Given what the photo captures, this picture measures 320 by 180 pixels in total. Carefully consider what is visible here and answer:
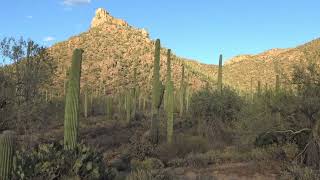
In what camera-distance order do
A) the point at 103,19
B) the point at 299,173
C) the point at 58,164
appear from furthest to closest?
the point at 103,19 < the point at 299,173 < the point at 58,164

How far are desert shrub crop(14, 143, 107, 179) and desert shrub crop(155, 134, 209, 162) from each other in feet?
24.2

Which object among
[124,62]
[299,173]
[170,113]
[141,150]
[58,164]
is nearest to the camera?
[58,164]

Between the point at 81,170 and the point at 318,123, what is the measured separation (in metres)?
8.42

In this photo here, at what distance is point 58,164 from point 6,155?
2001 mm

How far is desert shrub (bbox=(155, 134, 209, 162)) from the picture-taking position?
824 inches

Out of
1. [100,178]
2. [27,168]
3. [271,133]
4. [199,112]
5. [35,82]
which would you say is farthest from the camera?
[199,112]

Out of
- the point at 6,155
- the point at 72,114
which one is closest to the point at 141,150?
the point at 72,114

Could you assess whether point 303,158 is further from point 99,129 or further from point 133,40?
point 133,40

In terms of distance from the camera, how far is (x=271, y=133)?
18172mm

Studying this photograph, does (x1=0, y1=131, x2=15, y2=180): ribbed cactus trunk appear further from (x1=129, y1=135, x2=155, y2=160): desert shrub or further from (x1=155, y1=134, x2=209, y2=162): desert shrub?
(x1=155, y1=134, x2=209, y2=162): desert shrub

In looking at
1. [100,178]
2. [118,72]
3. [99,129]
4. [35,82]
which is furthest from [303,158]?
[118,72]

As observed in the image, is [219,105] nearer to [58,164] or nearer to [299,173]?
[299,173]

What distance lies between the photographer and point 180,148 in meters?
21.7

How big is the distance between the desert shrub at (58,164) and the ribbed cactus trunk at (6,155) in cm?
41
